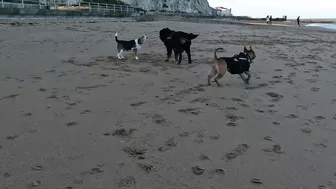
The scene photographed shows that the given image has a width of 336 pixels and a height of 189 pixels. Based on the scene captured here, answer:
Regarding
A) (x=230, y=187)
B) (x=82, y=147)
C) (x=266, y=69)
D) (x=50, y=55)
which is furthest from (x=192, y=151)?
(x=50, y=55)

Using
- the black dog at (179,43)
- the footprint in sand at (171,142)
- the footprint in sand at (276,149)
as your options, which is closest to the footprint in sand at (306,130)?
the footprint in sand at (276,149)

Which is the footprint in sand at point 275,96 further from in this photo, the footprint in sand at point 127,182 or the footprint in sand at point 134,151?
the footprint in sand at point 127,182

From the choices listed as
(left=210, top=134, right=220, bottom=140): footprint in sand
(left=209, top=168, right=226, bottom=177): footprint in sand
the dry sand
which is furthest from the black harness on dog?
(left=209, top=168, right=226, bottom=177): footprint in sand

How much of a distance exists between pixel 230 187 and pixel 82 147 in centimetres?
135

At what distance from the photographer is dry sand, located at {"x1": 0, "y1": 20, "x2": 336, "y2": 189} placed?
2.49m

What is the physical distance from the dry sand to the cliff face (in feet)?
219

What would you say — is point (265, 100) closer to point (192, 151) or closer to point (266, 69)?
point (192, 151)

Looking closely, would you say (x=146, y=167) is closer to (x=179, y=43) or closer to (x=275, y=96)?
(x=275, y=96)

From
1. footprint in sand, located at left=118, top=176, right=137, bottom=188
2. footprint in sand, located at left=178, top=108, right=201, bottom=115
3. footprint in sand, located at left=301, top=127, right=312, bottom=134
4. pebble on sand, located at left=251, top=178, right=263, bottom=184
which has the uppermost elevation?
footprint in sand, located at left=178, top=108, right=201, bottom=115

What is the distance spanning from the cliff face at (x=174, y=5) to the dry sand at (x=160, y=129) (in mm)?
66793

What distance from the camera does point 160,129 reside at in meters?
3.46

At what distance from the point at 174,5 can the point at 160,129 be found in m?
93.8

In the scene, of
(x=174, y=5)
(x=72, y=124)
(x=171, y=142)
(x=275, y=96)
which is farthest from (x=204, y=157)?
(x=174, y=5)

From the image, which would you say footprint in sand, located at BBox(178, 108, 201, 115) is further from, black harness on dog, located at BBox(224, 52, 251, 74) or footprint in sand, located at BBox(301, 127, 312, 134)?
black harness on dog, located at BBox(224, 52, 251, 74)
